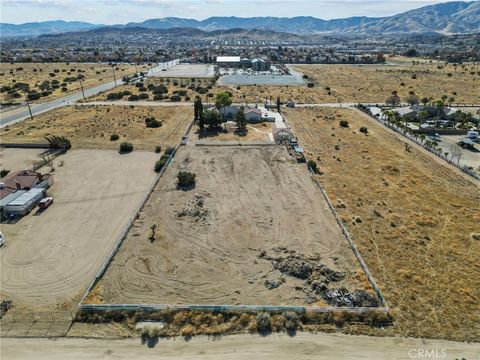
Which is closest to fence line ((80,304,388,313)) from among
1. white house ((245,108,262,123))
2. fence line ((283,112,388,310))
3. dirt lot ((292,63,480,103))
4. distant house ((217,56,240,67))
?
fence line ((283,112,388,310))

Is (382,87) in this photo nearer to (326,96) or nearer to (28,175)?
(326,96)

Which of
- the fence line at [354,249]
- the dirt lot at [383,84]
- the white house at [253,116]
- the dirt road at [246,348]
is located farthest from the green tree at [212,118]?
the dirt road at [246,348]

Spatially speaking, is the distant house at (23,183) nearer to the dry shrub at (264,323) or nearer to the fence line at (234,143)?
the fence line at (234,143)

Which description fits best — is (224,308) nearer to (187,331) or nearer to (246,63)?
(187,331)

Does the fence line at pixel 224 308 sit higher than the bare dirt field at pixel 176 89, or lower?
lower

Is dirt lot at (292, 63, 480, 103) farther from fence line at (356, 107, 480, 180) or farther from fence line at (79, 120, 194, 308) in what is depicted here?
fence line at (79, 120, 194, 308)

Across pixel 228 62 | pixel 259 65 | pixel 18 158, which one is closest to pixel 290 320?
pixel 18 158
